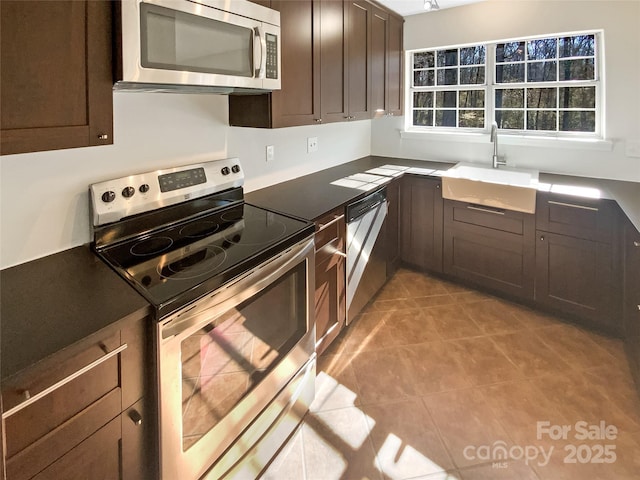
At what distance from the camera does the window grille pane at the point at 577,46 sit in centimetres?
295

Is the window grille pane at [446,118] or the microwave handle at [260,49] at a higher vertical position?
the window grille pane at [446,118]

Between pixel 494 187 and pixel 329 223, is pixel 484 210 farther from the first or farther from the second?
pixel 329 223

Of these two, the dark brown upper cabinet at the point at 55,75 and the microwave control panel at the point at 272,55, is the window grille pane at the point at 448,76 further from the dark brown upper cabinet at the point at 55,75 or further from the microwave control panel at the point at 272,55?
the dark brown upper cabinet at the point at 55,75

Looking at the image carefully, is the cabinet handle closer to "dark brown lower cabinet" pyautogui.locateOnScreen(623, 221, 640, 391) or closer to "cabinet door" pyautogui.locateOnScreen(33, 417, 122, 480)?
"cabinet door" pyautogui.locateOnScreen(33, 417, 122, 480)

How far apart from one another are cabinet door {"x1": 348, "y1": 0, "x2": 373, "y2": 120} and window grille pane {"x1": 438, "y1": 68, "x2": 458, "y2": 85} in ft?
3.47

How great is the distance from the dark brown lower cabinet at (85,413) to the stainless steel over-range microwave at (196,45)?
0.83 meters

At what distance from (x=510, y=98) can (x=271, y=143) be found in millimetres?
2160

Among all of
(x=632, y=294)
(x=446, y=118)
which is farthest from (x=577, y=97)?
(x=632, y=294)

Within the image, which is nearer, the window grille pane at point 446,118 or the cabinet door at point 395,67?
the cabinet door at point 395,67

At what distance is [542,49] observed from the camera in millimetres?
3180

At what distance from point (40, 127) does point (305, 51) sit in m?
1.50

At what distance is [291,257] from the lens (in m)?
1.71

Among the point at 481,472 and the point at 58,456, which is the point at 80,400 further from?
the point at 481,472

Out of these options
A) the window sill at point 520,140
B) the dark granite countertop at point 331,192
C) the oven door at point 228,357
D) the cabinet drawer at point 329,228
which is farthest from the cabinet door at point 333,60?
the window sill at point 520,140
